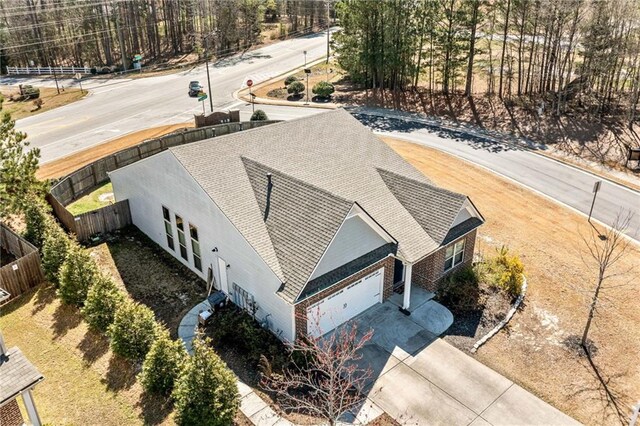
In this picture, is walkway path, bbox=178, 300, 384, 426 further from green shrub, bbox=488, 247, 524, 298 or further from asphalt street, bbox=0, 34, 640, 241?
asphalt street, bbox=0, 34, 640, 241

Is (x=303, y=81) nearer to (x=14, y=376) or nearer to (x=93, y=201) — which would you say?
(x=93, y=201)

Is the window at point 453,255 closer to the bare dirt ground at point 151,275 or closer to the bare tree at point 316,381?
the bare tree at point 316,381

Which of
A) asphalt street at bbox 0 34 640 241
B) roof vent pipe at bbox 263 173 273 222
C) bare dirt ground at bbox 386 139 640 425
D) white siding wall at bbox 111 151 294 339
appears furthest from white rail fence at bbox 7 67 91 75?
bare dirt ground at bbox 386 139 640 425

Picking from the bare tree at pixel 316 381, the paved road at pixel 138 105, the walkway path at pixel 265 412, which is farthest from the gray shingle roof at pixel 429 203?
the paved road at pixel 138 105

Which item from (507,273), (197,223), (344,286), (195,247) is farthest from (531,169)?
(197,223)

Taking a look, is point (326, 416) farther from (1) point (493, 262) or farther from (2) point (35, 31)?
(2) point (35, 31)

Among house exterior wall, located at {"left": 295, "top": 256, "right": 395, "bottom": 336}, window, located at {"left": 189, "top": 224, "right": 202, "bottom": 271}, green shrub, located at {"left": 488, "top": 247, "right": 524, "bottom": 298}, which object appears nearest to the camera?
house exterior wall, located at {"left": 295, "top": 256, "right": 395, "bottom": 336}
